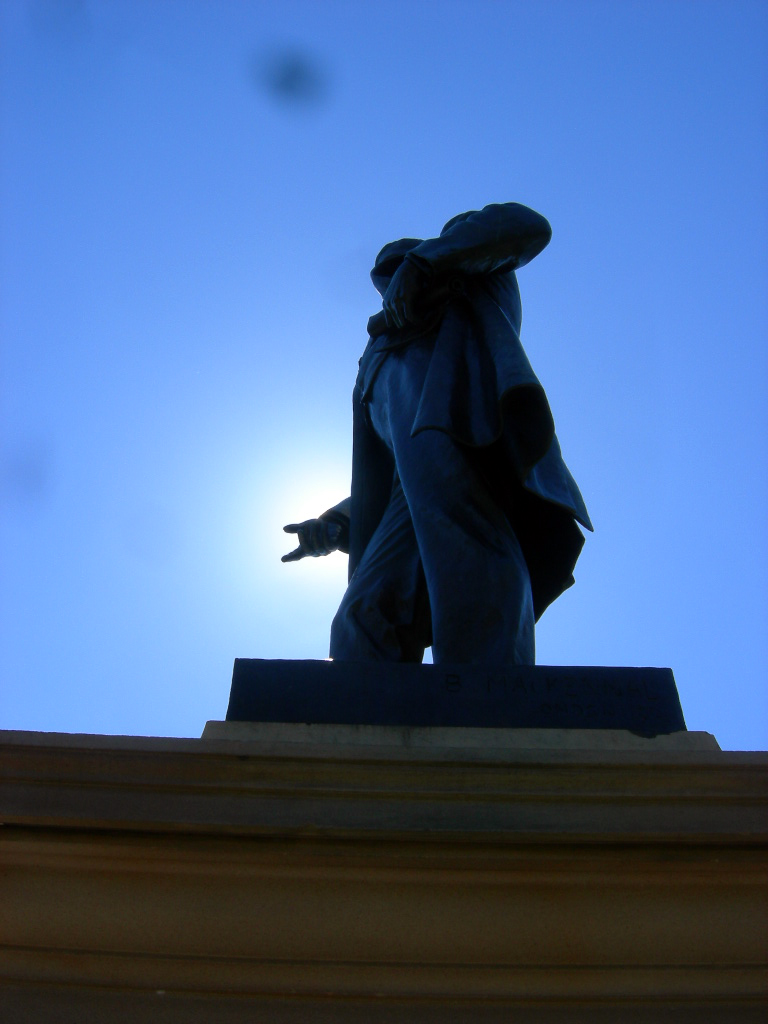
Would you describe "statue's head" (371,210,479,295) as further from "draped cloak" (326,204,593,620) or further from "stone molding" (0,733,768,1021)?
"stone molding" (0,733,768,1021)

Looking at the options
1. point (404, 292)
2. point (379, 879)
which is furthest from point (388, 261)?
point (379, 879)

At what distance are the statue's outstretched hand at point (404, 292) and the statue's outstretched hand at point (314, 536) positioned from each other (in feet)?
2.95

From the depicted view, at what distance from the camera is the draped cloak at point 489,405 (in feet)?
12.1

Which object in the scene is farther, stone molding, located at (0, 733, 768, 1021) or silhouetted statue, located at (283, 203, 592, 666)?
silhouetted statue, located at (283, 203, 592, 666)

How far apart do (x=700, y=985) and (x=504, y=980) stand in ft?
1.23

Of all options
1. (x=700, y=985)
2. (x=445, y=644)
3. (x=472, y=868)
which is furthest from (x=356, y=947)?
(x=445, y=644)

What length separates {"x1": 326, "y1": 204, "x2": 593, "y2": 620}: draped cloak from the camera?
369 centimetres

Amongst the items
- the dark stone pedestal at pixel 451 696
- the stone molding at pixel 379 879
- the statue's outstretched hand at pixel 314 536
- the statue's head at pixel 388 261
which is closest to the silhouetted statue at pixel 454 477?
the statue's outstretched hand at pixel 314 536

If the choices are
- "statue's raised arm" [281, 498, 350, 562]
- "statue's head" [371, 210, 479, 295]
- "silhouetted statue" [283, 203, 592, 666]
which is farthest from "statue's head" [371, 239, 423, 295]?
"statue's raised arm" [281, 498, 350, 562]

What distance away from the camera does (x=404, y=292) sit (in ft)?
13.5

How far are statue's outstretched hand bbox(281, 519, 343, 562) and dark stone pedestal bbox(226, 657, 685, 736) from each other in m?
1.66

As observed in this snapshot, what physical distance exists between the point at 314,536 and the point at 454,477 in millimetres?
994

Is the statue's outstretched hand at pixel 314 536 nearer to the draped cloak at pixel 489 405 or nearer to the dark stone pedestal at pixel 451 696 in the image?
the draped cloak at pixel 489 405

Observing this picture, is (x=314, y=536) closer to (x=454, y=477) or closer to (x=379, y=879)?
(x=454, y=477)
